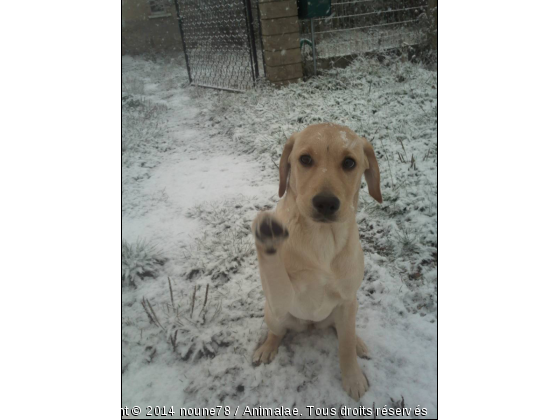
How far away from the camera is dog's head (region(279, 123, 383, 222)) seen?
1175 mm

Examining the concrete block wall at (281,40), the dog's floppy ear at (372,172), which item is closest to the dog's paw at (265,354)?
the dog's floppy ear at (372,172)

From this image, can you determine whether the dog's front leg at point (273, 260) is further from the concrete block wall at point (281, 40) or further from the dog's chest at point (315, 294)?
the concrete block wall at point (281, 40)

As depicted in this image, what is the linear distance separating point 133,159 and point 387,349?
3050 mm

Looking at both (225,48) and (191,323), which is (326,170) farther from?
(225,48)

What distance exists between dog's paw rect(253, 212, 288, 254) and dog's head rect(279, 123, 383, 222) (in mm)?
229

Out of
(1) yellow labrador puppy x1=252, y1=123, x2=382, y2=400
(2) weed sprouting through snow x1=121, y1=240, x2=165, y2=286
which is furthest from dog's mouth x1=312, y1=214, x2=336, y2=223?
(2) weed sprouting through snow x1=121, y1=240, x2=165, y2=286

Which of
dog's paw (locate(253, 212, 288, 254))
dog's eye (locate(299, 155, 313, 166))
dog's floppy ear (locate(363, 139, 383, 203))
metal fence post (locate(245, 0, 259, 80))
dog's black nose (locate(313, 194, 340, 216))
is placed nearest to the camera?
dog's paw (locate(253, 212, 288, 254))

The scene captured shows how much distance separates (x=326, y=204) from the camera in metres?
1.16

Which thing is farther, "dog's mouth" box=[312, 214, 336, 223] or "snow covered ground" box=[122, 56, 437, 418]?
"snow covered ground" box=[122, 56, 437, 418]

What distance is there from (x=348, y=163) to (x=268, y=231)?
56 centimetres

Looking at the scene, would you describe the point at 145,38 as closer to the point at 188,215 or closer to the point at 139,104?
the point at 139,104

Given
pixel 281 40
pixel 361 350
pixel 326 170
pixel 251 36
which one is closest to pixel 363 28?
pixel 281 40

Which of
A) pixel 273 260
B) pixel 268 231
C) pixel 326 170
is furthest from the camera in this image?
pixel 326 170

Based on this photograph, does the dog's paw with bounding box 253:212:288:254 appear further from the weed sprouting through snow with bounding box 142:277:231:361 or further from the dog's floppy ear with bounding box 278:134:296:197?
the weed sprouting through snow with bounding box 142:277:231:361
